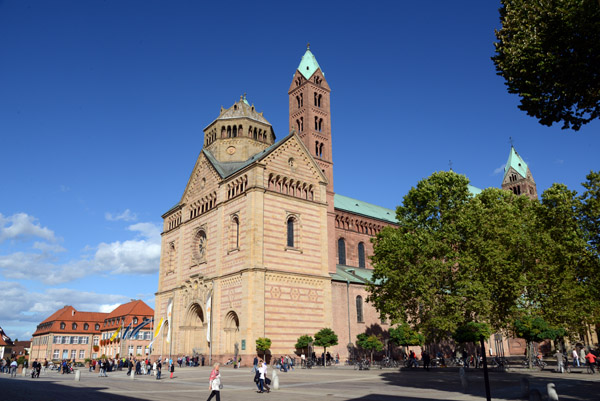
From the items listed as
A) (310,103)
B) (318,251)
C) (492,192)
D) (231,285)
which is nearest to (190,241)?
(231,285)

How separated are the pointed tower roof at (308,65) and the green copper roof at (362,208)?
18.0 meters

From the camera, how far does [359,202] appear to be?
68.3 metres

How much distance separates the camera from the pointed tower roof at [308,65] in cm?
6268

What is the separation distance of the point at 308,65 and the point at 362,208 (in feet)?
73.6

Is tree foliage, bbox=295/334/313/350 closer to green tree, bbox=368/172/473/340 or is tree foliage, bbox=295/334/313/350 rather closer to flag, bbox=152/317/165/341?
green tree, bbox=368/172/473/340

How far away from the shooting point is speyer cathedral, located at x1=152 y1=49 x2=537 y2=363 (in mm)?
41625

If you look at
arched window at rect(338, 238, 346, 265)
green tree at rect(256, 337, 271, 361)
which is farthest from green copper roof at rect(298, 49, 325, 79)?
green tree at rect(256, 337, 271, 361)

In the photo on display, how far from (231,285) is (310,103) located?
95.8 feet

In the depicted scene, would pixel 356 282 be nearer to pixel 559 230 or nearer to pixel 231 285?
pixel 231 285

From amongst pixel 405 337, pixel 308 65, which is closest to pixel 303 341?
pixel 405 337

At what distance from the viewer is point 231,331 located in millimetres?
42500

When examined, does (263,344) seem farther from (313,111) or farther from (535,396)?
(313,111)

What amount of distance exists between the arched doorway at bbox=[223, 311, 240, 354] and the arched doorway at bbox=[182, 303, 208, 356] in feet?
21.2

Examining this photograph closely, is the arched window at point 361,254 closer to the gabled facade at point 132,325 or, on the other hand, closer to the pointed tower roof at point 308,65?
the pointed tower roof at point 308,65
